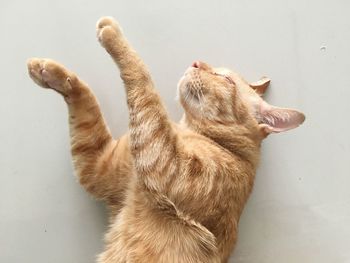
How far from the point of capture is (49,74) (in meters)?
Answer: 1.80

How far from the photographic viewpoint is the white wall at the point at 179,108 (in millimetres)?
1999

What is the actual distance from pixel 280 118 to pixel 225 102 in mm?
214

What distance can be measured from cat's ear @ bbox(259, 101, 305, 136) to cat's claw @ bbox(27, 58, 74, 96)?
0.72 metres

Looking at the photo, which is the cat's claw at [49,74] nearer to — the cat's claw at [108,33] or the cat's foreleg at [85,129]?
the cat's foreleg at [85,129]

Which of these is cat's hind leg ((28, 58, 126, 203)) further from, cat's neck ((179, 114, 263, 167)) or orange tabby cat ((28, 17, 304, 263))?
cat's neck ((179, 114, 263, 167))

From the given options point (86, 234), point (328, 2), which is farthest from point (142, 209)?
point (328, 2)

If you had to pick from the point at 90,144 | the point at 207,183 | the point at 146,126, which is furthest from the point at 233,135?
the point at 90,144

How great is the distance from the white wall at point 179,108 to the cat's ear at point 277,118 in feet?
0.51

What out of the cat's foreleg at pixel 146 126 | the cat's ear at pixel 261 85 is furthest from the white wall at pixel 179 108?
the cat's foreleg at pixel 146 126

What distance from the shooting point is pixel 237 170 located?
183 centimetres

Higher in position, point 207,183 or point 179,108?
Answer: point 179,108

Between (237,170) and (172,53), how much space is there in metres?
0.55

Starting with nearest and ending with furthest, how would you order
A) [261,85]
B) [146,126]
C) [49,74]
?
[146,126]
[49,74]
[261,85]

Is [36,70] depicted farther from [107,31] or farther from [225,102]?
[225,102]
